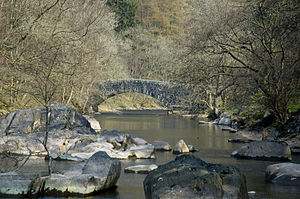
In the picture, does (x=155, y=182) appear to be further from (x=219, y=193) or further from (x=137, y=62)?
(x=137, y=62)

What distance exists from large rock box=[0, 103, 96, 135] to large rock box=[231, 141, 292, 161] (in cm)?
818

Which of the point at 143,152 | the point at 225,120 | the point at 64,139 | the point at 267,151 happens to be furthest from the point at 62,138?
the point at 225,120

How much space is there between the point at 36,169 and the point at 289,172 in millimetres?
7269

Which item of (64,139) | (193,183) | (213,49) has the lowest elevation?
(193,183)

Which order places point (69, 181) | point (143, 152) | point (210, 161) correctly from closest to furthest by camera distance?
point (69, 181) → point (210, 161) → point (143, 152)

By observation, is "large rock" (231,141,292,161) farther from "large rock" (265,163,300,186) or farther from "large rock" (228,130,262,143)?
"large rock" (228,130,262,143)

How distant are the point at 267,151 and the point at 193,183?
888 cm

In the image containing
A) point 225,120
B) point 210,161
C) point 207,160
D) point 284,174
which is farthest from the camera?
point 225,120

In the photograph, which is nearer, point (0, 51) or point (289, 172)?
point (289, 172)

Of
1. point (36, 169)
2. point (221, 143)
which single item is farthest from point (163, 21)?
point (36, 169)

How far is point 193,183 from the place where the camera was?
938 centimetres

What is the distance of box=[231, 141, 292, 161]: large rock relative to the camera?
17234 mm

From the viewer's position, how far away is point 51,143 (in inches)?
786

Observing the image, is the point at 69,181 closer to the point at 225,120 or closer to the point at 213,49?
the point at 213,49
